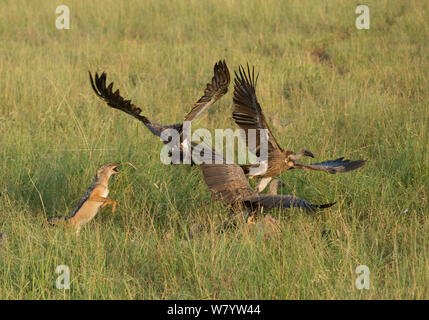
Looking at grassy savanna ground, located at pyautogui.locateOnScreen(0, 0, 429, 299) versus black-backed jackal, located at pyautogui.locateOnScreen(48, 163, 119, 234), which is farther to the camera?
black-backed jackal, located at pyautogui.locateOnScreen(48, 163, 119, 234)

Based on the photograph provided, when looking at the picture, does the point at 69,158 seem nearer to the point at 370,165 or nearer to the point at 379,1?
the point at 370,165

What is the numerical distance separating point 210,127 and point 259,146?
180cm

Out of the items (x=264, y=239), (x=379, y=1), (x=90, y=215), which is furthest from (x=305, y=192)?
(x=379, y=1)

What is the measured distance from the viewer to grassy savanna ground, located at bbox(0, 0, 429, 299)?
3422mm

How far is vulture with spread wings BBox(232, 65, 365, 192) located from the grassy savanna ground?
1.03 ft

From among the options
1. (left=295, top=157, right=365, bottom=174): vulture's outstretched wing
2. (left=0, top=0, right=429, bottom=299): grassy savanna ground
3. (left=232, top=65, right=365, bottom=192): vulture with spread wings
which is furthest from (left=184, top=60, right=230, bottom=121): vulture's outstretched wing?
(left=295, top=157, right=365, bottom=174): vulture's outstretched wing

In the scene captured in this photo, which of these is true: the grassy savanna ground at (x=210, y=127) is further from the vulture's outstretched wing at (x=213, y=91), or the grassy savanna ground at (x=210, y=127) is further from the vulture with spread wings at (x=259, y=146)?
the vulture's outstretched wing at (x=213, y=91)

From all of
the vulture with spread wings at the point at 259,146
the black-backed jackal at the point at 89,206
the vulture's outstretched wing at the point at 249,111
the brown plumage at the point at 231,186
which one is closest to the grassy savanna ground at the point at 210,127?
the black-backed jackal at the point at 89,206

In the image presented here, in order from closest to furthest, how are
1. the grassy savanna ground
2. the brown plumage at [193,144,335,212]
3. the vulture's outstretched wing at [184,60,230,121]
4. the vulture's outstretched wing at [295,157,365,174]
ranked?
the grassy savanna ground → the brown plumage at [193,144,335,212] → the vulture's outstretched wing at [295,157,365,174] → the vulture's outstretched wing at [184,60,230,121]

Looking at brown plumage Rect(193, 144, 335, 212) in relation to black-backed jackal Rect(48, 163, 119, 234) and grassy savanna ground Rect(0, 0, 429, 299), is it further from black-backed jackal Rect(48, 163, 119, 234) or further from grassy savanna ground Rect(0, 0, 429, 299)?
black-backed jackal Rect(48, 163, 119, 234)

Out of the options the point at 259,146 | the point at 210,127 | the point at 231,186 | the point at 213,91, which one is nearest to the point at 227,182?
the point at 231,186

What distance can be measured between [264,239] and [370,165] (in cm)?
184

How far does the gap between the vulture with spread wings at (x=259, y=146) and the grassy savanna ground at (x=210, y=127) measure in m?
0.32
